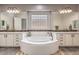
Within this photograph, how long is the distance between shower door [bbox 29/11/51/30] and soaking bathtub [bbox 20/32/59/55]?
0.41 feet

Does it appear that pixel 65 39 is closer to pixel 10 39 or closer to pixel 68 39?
pixel 68 39

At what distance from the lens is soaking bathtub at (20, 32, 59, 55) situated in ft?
3.30

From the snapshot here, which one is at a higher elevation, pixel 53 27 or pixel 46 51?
pixel 53 27

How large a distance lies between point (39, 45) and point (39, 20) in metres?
0.26

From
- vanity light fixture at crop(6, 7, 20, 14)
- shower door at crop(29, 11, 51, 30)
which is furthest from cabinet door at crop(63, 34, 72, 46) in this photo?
vanity light fixture at crop(6, 7, 20, 14)

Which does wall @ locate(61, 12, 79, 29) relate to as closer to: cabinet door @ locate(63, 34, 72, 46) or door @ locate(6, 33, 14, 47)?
cabinet door @ locate(63, 34, 72, 46)

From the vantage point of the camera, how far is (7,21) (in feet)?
3.37

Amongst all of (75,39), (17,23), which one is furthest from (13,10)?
(75,39)

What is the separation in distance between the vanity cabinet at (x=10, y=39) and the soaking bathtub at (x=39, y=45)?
5 centimetres

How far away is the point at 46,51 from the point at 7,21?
0.51m
